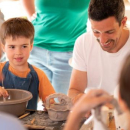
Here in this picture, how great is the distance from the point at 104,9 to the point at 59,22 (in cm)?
68

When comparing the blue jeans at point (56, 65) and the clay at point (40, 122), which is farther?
the blue jeans at point (56, 65)

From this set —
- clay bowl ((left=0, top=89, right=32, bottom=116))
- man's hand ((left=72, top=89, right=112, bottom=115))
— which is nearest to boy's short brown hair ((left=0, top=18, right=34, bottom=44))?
clay bowl ((left=0, top=89, right=32, bottom=116))

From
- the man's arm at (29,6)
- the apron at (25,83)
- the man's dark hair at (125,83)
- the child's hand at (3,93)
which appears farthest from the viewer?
the man's arm at (29,6)

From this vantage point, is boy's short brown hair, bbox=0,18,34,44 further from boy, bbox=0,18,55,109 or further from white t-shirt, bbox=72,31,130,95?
white t-shirt, bbox=72,31,130,95

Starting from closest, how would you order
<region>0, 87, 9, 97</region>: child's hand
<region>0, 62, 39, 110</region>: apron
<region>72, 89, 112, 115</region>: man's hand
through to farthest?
<region>72, 89, 112, 115</region>: man's hand < <region>0, 87, 9, 97</region>: child's hand < <region>0, 62, 39, 110</region>: apron

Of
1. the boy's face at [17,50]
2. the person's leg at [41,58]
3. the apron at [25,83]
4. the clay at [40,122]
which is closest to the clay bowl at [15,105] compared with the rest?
the clay at [40,122]

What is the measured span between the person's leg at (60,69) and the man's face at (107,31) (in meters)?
0.59

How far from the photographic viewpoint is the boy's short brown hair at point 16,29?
188 centimetres

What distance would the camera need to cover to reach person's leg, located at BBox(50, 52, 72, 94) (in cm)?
226

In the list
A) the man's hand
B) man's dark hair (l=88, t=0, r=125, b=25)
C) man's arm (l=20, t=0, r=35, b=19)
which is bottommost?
the man's hand

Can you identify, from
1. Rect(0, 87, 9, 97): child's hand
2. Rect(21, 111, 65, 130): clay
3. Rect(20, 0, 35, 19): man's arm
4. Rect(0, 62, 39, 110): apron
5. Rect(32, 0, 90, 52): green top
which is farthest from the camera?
Rect(20, 0, 35, 19): man's arm

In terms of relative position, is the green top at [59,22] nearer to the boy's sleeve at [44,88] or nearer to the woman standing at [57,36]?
the woman standing at [57,36]

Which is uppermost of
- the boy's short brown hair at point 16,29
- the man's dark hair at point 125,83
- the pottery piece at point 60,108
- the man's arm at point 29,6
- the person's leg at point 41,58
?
the man's arm at point 29,6

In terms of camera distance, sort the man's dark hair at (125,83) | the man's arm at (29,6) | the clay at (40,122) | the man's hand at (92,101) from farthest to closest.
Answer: the man's arm at (29,6), the clay at (40,122), the man's hand at (92,101), the man's dark hair at (125,83)
